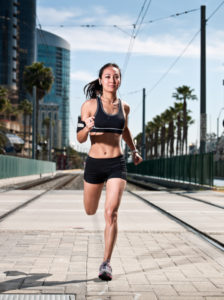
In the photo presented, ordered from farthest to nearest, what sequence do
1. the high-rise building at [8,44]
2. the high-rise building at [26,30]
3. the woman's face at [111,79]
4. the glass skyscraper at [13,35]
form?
1. the high-rise building at [26,30]
2. the glass skyscraper at [13,35]
3. the high-rise building at [8,44]
4. the woman's face at [111,79]

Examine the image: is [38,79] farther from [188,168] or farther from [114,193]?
[114,193]

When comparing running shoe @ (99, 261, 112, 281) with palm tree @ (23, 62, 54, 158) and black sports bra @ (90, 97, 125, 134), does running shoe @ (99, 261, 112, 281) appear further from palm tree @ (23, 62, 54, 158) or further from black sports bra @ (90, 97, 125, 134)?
palm tree @ (23, 62, 54, 158)

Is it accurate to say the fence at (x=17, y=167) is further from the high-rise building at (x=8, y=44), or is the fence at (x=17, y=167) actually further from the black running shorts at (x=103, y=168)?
the high-rise building at (x=8, y=44)

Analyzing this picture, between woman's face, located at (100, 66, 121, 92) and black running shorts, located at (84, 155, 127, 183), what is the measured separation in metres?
0.68

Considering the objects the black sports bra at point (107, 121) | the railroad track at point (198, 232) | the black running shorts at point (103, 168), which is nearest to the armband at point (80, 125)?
the black sports bra at point (107, 121)

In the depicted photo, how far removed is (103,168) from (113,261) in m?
1.64

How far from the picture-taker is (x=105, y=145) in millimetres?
5434

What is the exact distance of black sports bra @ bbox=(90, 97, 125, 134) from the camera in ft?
17.5

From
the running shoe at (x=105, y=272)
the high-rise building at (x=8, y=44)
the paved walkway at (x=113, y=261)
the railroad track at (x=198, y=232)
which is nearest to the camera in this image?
the paved walkway at (x=113, y=261)

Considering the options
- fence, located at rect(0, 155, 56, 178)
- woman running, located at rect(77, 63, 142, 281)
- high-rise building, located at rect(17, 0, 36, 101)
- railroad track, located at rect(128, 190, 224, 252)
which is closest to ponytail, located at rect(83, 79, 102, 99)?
woman running, located at rect(77, 63, 142, 281)

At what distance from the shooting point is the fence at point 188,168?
27359mm

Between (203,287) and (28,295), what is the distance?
63.4 inches

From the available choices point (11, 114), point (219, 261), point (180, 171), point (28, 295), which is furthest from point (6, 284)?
point (11, 114)

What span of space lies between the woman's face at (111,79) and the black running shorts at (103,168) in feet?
2.22
